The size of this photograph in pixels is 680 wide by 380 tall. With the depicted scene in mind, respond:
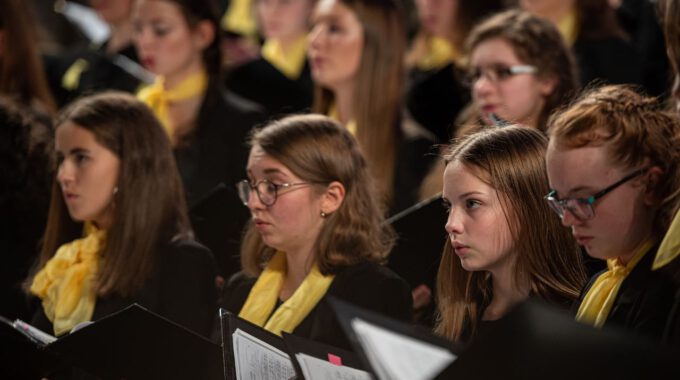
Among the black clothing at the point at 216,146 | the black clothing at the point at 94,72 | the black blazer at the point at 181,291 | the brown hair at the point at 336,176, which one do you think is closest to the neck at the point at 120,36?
the black clothing at the point at 94,72

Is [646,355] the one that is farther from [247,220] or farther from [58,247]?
[58,247]

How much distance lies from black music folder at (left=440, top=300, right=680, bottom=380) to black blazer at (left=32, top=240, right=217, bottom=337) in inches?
68.1

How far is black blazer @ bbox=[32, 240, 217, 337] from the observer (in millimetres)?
3426

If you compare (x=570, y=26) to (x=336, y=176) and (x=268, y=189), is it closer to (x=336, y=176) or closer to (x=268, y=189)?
(x=336, y=176)

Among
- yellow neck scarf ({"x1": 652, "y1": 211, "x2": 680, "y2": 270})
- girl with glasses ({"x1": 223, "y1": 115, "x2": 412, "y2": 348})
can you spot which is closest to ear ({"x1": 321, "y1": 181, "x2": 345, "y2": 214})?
girl with glasses ({"x1": 223, "y1": 115, "x2": 412, "y2": 348})

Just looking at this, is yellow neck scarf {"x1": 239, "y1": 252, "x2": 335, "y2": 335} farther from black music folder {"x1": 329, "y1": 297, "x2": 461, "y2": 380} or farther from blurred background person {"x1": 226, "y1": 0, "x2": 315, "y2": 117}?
blurred background person {"x1": 226, "y1": 0, "x2": 315, "y2": 117}

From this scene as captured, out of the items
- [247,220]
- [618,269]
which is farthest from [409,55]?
[618,269]

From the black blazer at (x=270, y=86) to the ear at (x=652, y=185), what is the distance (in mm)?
2937

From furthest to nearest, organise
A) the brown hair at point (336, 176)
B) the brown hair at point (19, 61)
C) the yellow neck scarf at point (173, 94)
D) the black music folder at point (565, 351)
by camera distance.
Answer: the brown hair at point (19, 61)
the yellow neck scarf at point (173, 94)
the brown hair at point (336, 176)
the black music folder at point (565, 351)

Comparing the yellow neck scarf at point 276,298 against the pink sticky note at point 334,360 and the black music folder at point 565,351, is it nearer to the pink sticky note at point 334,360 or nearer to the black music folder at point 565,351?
the pink sticky note at point 334,360

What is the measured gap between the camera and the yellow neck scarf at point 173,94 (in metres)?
4.81

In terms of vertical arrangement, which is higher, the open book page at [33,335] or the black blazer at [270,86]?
the black blazer at [270,86]

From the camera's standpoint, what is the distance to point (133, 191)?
3.60 m

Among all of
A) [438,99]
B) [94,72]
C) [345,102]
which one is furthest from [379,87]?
[94,72]
